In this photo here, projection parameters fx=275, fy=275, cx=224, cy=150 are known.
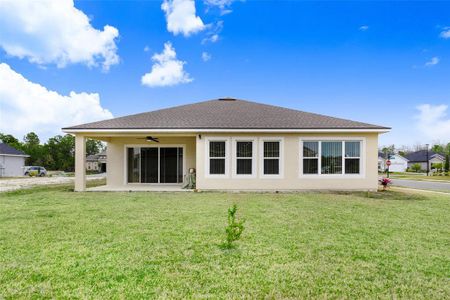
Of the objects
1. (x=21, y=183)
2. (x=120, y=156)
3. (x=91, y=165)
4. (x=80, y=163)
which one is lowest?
(x=91, y=165)

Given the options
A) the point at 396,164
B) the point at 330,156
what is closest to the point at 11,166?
the point at 330,156

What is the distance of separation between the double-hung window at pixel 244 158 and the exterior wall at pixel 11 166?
36568 millimetres

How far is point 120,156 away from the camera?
635 inches

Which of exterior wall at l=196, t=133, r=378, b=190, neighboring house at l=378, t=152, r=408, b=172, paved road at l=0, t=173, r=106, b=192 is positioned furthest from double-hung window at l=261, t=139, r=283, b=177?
neighboring house at l=378, t=152, r=408, b=172

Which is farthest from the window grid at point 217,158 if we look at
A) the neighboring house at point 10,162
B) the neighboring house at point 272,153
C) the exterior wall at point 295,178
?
the neighboring house at point 10,162

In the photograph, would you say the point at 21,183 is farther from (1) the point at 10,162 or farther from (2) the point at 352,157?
(2) the point at 352,157

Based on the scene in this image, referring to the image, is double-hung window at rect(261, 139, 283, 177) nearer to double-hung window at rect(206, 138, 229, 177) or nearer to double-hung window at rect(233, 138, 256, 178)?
double-hung window at rect(233, 138, 256, 178)

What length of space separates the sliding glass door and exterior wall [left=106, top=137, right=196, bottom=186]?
34 cm

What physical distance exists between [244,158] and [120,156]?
756 cm

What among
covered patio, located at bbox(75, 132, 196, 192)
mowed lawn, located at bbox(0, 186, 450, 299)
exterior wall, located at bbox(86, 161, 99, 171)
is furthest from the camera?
exterior wall, located at bbox(86, 161, 99, 171)

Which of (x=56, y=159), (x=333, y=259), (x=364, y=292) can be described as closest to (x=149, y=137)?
(x=333, y=259)

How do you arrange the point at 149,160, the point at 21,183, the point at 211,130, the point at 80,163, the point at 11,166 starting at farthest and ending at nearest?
the point at 11,166
the point at 21,183
the point at 149,160
the point at 80,163
the point at 211,130

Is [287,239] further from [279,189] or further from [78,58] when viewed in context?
[78,58]

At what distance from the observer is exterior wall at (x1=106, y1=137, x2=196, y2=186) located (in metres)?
16.0
